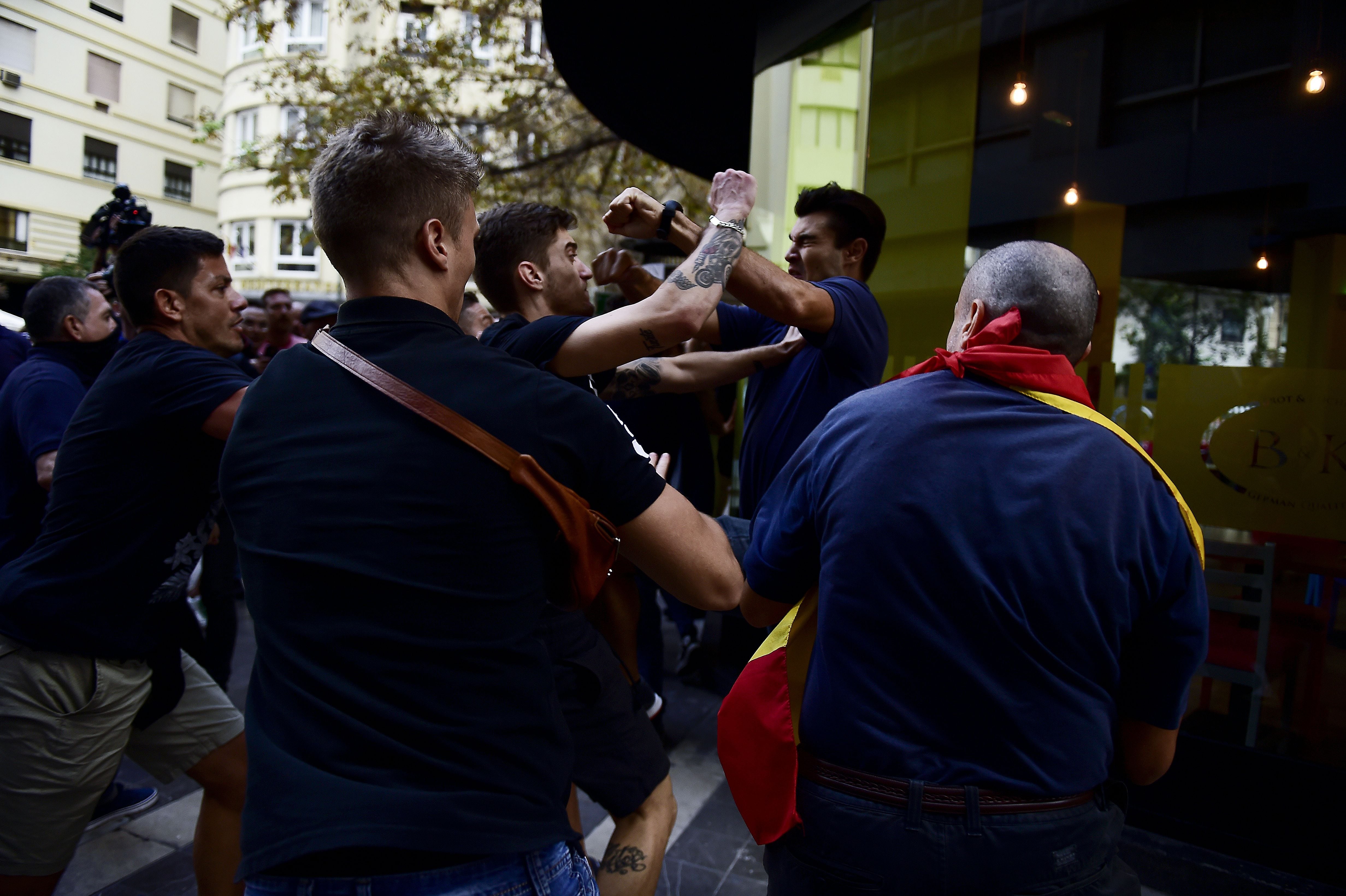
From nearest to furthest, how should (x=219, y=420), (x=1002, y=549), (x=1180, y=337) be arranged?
(x=1002, y=549) < (x=219, y=420) < (x=1180, y=337)

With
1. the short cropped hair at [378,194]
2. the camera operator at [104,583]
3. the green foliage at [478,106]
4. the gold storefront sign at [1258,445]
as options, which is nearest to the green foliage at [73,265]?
the green foliage at [478,106]

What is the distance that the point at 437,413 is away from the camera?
1284 mm

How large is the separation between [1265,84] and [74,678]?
4.81 m

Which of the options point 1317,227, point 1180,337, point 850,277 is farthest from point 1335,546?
point 850,277

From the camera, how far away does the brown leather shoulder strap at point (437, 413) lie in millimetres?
1278

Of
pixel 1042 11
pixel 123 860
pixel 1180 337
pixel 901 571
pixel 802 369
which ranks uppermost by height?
pixel 1042 11

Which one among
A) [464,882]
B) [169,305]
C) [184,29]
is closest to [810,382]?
[464,882]

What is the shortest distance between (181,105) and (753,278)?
29.7 m

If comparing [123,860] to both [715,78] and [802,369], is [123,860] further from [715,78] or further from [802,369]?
[715,78]

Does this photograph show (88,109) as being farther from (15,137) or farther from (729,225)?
(729,225)

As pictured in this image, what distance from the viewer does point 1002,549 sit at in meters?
1.50

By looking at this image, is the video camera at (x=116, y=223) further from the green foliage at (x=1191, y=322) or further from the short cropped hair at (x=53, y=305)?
the green foliage at (x=1191, y=322)

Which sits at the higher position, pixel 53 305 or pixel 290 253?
pixel 290 253

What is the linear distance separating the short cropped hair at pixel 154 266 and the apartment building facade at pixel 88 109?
1894 centimetres
